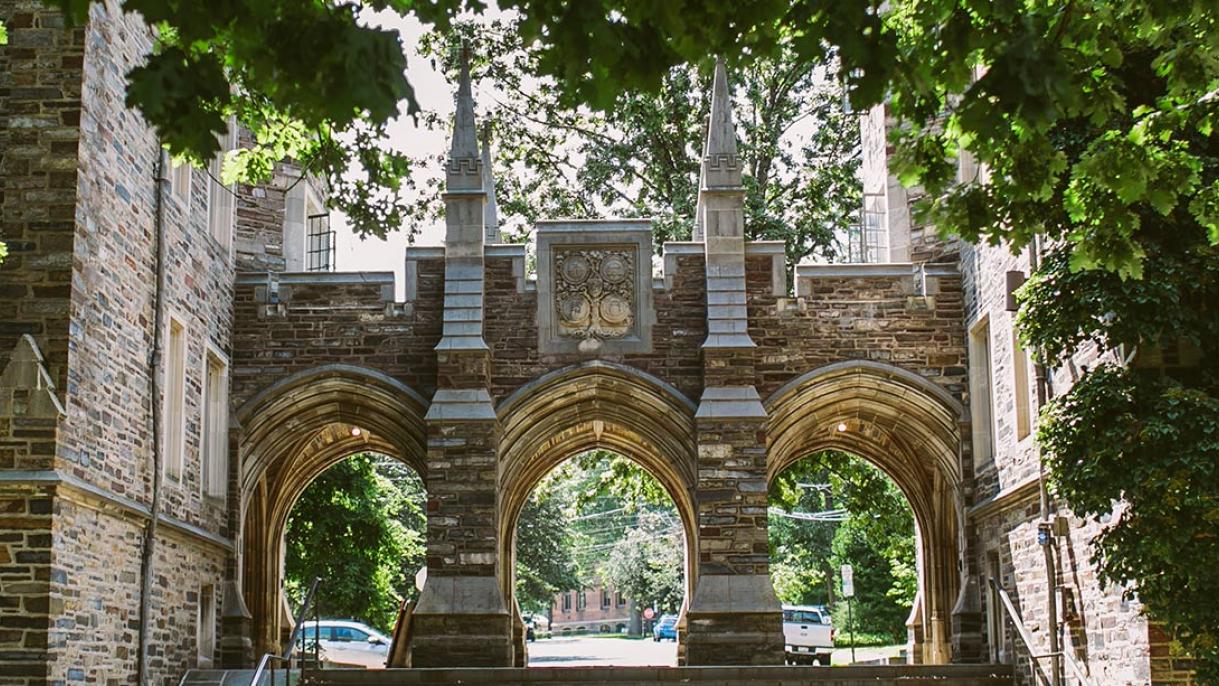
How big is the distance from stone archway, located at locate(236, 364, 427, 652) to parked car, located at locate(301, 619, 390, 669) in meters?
5.55

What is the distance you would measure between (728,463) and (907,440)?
3.86 metres

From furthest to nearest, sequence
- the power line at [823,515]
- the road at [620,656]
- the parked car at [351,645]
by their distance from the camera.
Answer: the power line at [823,515]
the road at [620,656]
the parked car at [351,645]

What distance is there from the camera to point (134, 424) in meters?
13.9

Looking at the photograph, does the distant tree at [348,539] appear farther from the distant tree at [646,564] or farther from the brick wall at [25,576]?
the distant tree at [646,564]

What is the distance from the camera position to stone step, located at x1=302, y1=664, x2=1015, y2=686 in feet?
48.5

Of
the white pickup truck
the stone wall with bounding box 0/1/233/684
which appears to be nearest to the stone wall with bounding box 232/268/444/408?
the stone wall with bounding box 0/1/233/684

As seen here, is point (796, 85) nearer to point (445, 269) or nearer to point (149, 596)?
point (445, 269)

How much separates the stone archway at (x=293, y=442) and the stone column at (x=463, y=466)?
950mm

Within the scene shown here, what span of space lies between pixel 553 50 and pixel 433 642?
34.5 ft

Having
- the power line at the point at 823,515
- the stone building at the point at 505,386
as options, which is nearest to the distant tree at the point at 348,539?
the stone building at the point at 505,386

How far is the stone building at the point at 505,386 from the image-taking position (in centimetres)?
1401

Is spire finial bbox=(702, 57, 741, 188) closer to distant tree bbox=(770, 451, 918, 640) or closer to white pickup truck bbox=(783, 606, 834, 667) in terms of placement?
distant tree bbox=(770, 451, 918, 640)

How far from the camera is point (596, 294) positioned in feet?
55.6

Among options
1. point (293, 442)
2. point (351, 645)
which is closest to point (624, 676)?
point (293, 442)
